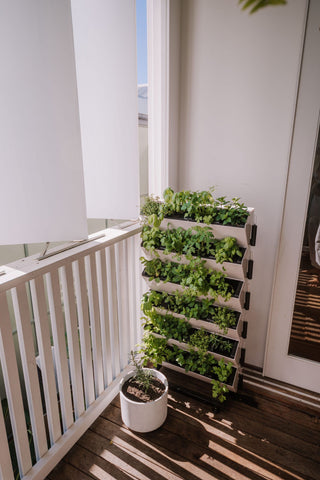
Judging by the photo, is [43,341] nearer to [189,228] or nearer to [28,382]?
[28,382]

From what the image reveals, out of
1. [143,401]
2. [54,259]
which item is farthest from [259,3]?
[143,401]

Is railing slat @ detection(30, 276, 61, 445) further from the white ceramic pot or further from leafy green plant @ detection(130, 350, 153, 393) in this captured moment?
leafy green plant @ detection(130, 350, 153, 393)

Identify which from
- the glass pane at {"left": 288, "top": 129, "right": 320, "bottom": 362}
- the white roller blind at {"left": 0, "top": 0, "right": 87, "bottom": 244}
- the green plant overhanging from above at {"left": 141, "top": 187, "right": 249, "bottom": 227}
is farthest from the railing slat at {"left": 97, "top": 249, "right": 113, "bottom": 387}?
the glass pane at {"left": 288, "top": 129, "right": 320, "bottom": 362}

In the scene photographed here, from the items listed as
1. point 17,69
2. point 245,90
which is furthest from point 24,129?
point 245,90

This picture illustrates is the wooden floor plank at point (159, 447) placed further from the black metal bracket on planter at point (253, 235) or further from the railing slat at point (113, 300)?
the black metal bracket on planter at point (253, 235)

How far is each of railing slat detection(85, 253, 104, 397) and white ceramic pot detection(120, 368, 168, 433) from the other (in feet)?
0.73

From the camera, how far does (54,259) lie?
4.79 ft

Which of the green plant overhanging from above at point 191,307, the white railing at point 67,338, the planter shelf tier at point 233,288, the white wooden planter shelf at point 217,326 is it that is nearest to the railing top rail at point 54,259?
the white railing at point 67,338

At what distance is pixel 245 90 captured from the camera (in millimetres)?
1970

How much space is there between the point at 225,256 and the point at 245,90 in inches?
42.1

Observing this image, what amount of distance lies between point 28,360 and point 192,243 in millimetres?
987

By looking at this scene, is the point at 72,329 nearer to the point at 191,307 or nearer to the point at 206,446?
the point at 191,307

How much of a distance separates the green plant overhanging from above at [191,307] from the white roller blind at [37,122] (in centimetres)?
85

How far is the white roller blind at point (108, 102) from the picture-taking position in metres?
1.54
